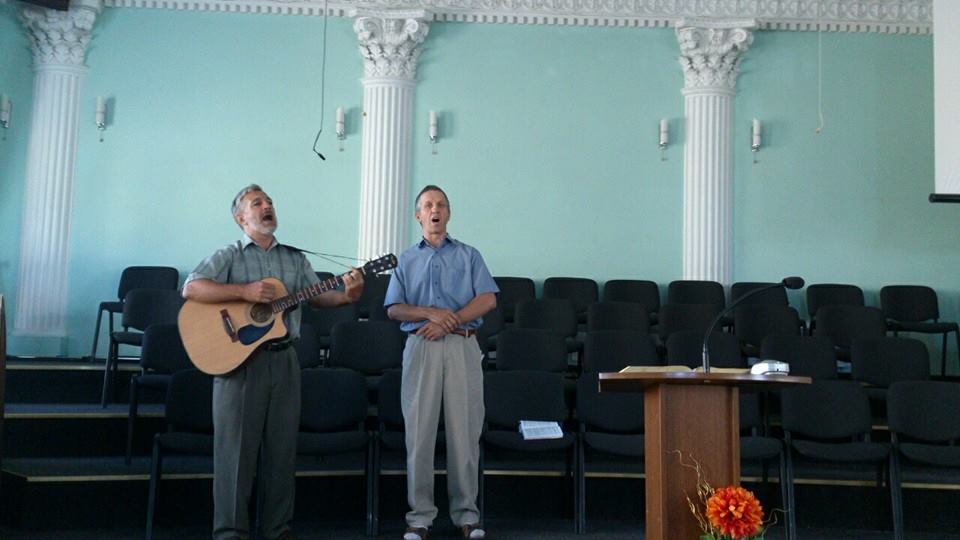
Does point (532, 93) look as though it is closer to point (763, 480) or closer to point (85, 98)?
point (85, 98)

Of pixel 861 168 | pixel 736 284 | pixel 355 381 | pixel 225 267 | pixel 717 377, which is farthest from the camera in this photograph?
pixel 861 168

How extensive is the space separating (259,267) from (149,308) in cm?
293

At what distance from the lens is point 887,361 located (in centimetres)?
725

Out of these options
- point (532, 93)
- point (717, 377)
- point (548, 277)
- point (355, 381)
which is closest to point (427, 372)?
point (355, 381)

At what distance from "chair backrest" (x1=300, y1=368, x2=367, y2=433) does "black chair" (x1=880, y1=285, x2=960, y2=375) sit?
200 inches

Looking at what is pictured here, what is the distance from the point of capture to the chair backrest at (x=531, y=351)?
6895mm

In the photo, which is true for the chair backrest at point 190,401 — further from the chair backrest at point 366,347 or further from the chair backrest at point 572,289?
the chair backrest at point 572,289

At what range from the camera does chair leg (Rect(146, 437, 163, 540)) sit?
17.1 ft

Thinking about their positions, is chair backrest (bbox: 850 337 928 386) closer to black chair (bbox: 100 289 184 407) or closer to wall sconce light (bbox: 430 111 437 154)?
wall sconce light (bbox: 430 111 437 154)

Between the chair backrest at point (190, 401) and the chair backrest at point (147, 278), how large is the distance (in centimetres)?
319

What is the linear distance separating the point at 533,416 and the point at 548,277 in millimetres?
3411

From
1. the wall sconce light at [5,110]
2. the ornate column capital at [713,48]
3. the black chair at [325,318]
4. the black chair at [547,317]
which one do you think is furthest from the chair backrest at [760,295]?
the wall sconce light at [5,110]

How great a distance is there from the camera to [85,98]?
9.34 m

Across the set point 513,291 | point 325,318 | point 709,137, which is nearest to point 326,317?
point 325,318
